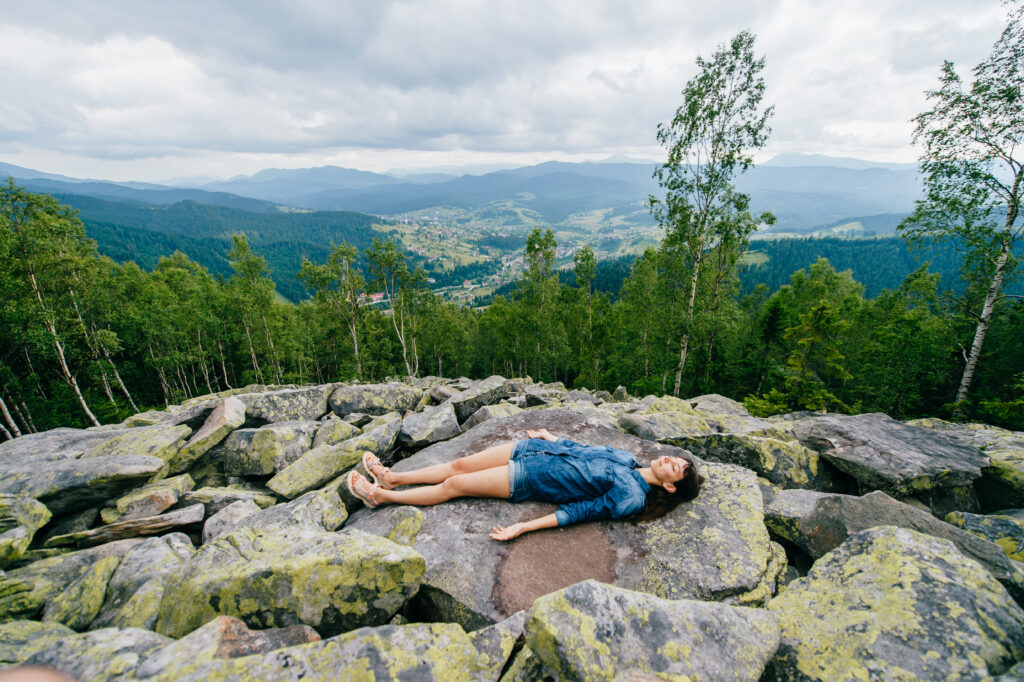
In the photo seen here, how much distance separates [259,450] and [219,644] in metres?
8.12

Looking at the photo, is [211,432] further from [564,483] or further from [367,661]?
[564,483]

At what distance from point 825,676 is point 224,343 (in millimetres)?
63280

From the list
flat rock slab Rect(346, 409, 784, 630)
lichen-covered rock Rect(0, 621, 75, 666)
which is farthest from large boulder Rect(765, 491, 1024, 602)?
lichen-covered rock Rect(0, 621, 75, 666)

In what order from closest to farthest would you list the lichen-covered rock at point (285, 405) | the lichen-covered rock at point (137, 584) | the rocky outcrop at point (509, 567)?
the rocky outcrop at point (509, 567) < the lichen-covered rock at point (137, 584) < the lichen-covered rock at point (285, 405)

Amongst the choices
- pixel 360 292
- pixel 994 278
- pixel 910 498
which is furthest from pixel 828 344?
pixel 360 292

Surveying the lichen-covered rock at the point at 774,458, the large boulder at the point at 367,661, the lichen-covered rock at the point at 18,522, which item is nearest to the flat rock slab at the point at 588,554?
the large boulder at the point at 367,661

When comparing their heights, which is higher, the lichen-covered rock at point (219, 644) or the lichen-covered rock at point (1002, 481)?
the lichen-covered rock at point (219, 644)

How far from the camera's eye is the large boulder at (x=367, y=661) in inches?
128

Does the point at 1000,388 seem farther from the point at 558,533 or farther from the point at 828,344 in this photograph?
the point at 558,533

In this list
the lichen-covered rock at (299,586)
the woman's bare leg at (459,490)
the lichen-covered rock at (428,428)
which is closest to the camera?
the lichen-covered rock at (299,586)

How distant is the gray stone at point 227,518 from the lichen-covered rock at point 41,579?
41.3 inches

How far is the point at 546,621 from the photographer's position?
3.55m

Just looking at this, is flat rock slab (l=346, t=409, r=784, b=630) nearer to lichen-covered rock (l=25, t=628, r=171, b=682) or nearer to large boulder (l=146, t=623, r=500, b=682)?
large boulder (l=146, t=623, r=500, b=682)

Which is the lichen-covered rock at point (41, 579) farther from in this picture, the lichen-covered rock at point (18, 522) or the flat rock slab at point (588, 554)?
the flat rock slab at point (588, 554)
